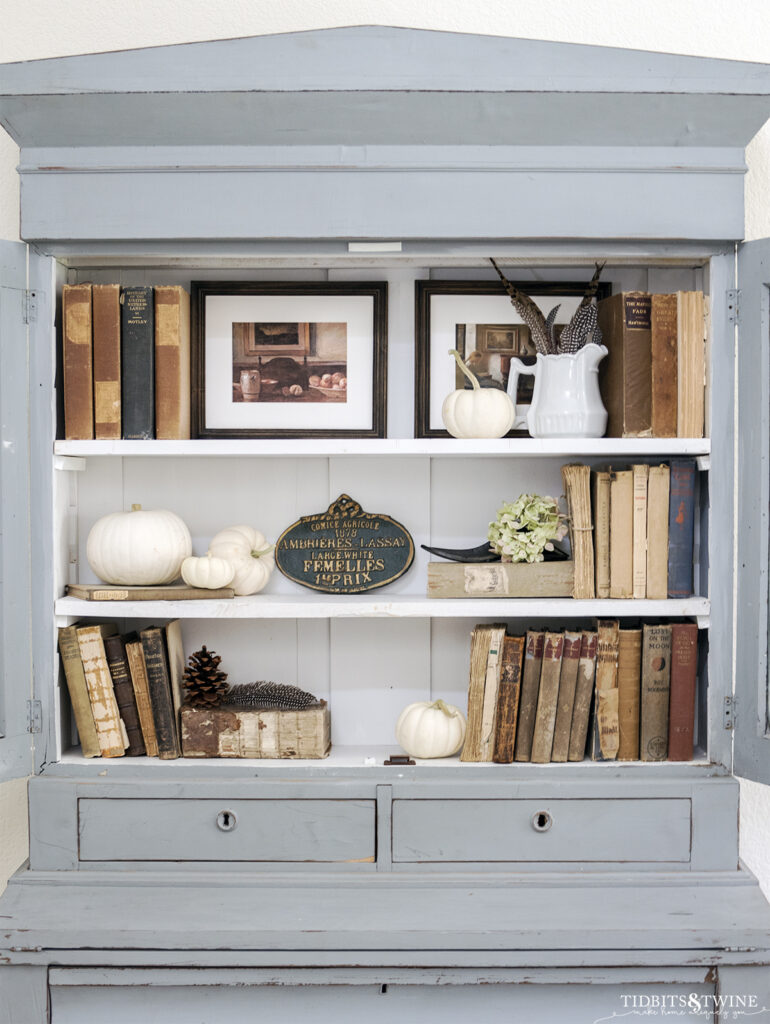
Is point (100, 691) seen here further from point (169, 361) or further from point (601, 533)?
point (601, 533)

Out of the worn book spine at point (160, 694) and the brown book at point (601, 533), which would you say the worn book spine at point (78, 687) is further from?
the brown book at point (601, 533)

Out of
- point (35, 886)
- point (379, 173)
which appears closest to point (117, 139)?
point (379, 173)

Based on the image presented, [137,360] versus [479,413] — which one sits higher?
[137,360]

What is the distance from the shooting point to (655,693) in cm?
165

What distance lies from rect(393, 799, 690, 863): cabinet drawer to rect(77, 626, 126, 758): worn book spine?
608 millimetres

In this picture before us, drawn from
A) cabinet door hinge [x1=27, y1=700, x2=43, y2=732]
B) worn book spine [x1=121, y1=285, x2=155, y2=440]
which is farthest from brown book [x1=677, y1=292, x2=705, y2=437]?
cabinet door hinge [x1=27, y1=700, x2=43, y2=732]

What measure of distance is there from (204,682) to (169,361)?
27.2 inches

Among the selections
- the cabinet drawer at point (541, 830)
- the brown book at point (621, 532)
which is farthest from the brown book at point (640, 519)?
the cabinet drawer at point (541, 830)

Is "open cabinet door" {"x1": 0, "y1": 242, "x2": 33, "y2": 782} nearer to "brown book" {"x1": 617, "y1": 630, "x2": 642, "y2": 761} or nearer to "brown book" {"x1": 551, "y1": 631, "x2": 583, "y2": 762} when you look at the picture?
"brown book" {"x1": 551, "y1": 631, "x2": 583, "y2": 762}

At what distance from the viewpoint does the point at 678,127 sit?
1.50 meters

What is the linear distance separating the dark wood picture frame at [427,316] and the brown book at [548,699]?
490 mm

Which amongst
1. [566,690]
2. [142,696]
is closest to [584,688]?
[566,690]

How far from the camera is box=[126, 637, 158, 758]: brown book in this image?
170 centimetres

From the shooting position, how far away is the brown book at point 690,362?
5.27ft
